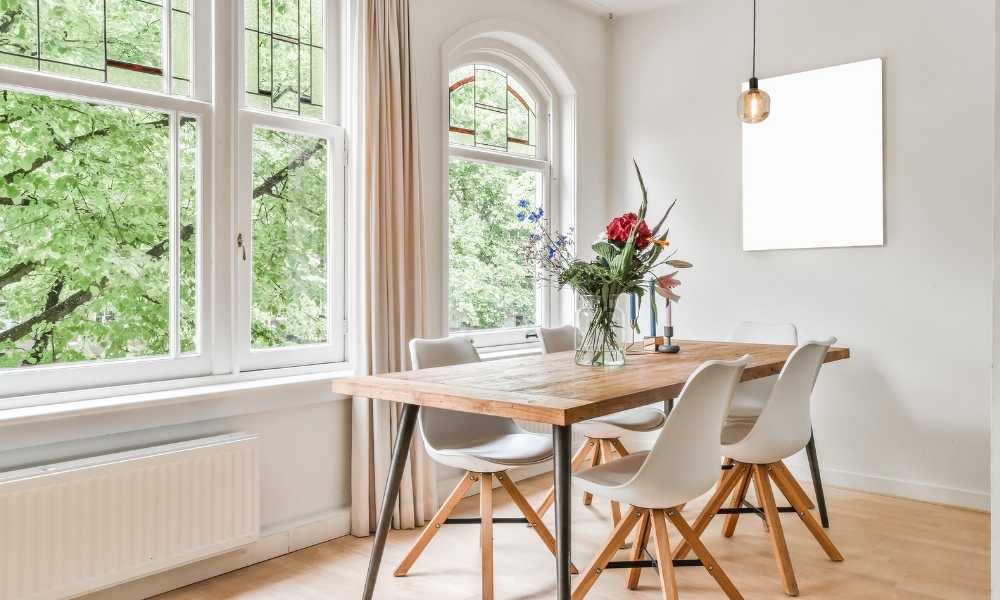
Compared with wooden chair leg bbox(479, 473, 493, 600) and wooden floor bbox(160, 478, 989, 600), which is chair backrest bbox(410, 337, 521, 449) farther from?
wooden floor bbox(160, 478, 989, 600)

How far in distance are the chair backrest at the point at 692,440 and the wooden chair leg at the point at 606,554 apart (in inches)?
8.9

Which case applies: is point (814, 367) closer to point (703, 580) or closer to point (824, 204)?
point (703, 580)

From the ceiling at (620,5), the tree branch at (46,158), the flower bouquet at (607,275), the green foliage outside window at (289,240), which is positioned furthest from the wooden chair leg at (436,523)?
the ceiling at (620,5)

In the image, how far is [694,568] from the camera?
293cm

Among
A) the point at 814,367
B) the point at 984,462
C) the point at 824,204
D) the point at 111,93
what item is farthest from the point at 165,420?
the point at 984,462

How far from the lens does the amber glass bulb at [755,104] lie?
3.36 m

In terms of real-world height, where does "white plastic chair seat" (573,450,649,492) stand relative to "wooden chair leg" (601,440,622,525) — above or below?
above

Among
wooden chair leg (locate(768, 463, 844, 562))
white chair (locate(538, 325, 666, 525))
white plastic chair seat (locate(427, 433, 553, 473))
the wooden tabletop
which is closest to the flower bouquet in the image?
the wooden tabletop

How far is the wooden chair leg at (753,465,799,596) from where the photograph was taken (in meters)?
2.68

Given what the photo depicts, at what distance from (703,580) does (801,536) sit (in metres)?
0.74

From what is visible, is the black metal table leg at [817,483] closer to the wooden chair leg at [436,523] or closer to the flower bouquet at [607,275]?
the flower bouquet at [607,275]

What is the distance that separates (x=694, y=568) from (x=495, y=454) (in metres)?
0.95

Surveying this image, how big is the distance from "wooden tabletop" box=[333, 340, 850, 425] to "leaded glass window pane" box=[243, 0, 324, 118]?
145cm

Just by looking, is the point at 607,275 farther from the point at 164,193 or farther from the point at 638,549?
the point at 164,193
